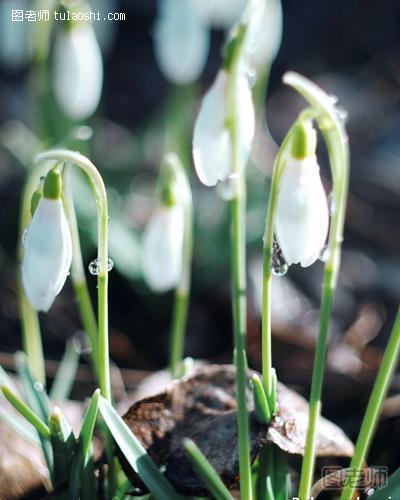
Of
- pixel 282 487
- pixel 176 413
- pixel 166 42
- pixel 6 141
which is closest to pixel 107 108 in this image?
pixel 6 141

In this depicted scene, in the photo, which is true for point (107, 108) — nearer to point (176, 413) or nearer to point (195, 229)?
point (195, 229)

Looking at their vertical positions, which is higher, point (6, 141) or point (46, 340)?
point (6, 141)

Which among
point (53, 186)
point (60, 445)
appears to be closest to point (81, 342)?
point (60, 445)

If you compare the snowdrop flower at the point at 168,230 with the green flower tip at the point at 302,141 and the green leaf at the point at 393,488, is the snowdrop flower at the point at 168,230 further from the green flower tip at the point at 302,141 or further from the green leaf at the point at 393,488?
the green leaf at the point at 393,488

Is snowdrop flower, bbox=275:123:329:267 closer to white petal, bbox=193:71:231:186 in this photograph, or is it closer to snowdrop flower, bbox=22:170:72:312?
white petal, bbox=193:71:231:186

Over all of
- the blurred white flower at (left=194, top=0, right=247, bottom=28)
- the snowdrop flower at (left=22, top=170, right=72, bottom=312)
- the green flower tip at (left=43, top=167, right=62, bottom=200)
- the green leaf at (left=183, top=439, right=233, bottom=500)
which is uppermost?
the blurred white flower at (left=194, top=0, right=247, bottom=28)

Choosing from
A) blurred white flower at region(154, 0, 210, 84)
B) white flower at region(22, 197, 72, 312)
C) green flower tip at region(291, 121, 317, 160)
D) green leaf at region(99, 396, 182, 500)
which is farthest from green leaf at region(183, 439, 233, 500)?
blurred white flower at region(154, 0, 210, 84)
